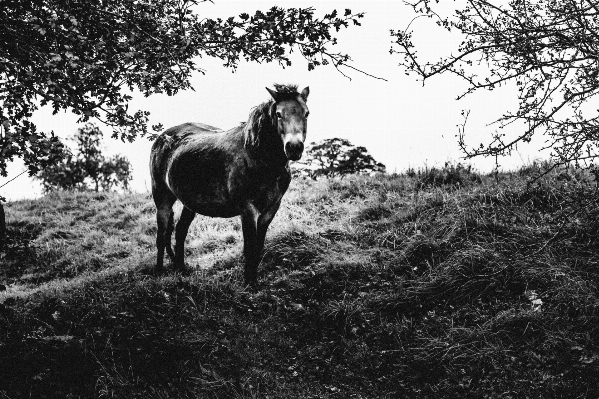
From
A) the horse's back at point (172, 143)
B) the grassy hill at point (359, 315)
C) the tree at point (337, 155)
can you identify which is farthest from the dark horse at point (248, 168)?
the tree at point (337, 155)

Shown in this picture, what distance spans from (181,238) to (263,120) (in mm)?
2565

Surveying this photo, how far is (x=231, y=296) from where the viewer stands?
230 inches

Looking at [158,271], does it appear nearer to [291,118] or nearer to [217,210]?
[217,210]

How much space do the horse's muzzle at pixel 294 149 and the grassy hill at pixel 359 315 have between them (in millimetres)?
1763

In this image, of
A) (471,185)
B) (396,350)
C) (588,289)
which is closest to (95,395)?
(396,350)

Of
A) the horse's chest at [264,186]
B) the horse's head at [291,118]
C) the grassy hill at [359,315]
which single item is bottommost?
the grassy hill at [359,315]

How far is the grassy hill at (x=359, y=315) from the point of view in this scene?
4.32 meters

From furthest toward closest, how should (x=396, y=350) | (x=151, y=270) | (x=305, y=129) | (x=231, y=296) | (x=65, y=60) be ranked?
(x=151, y=270), (x=231, y=296), (x=305, y=129), (x=396, y=350), (x=65, y=60)

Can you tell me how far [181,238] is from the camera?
7395 millimetres

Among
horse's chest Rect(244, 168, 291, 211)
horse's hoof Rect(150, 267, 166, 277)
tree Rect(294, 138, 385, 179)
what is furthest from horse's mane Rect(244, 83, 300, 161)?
tree Rect(294, 138, 385, 179)

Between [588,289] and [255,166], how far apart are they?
12.6 feet

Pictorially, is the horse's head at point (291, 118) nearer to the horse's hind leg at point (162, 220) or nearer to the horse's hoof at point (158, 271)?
the horse's hind leg at point (162, 220)

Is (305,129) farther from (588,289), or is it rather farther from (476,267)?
(588,289)

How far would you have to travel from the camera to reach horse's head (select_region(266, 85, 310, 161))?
521 centimetres
